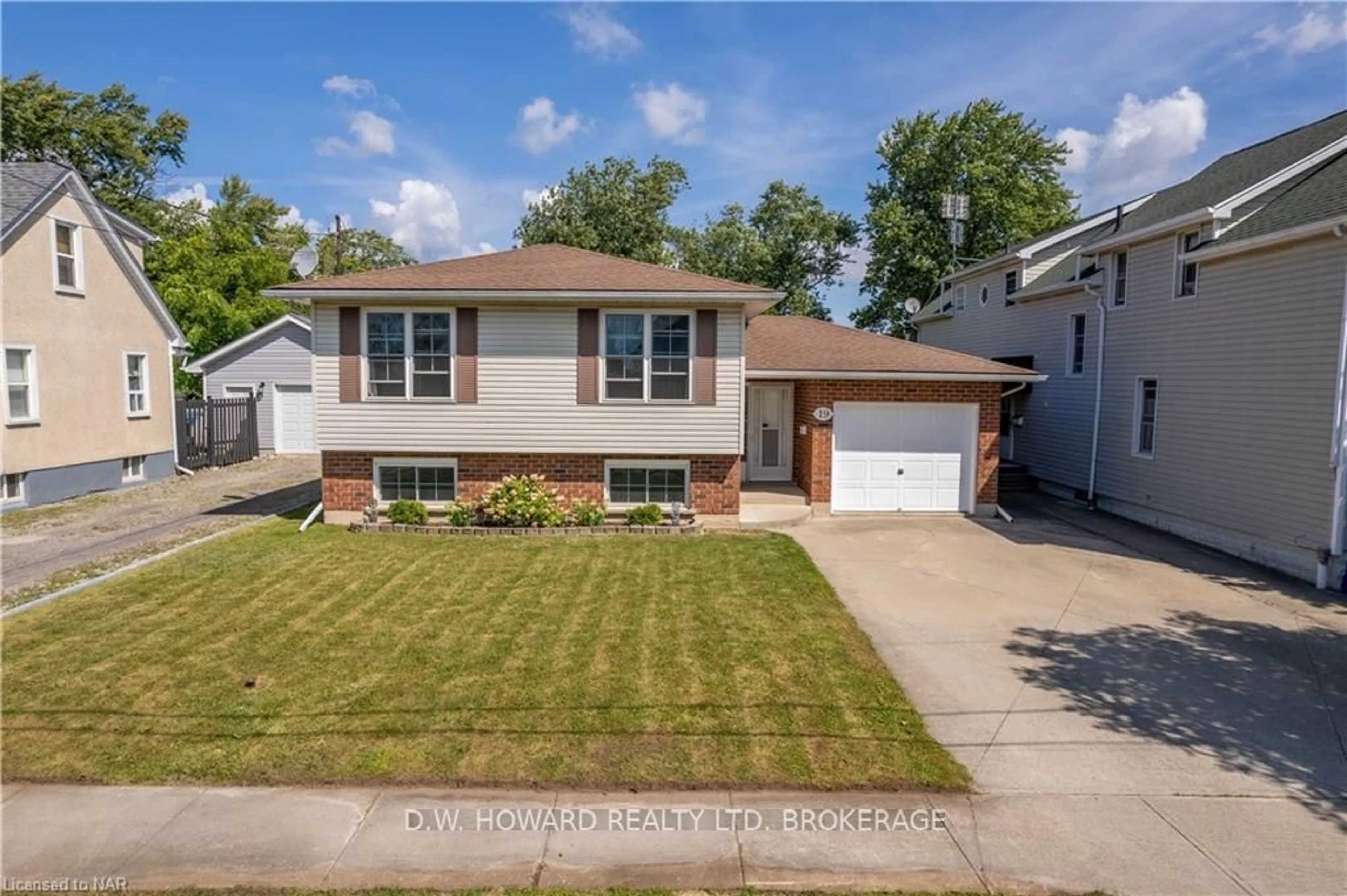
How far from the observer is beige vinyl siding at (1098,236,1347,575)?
1021 centimetres

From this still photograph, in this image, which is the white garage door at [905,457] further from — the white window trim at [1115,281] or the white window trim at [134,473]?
the white window trim at [134,473]

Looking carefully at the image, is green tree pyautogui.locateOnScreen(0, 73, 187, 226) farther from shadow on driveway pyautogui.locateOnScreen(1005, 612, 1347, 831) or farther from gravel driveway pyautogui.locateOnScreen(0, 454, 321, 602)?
shadow on driveway pyautogui.locateOnScreen(1005, 612, 1347, 831)

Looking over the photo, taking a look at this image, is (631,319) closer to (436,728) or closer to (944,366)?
(944,366)

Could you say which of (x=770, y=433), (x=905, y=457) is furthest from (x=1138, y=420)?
(x=770, y=433)

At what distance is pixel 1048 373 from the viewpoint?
18188 mm

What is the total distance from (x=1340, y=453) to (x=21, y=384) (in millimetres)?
22142

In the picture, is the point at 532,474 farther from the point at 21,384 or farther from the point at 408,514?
the point at 21,384

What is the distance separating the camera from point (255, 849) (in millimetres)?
4070

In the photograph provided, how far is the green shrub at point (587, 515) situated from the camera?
12305mm

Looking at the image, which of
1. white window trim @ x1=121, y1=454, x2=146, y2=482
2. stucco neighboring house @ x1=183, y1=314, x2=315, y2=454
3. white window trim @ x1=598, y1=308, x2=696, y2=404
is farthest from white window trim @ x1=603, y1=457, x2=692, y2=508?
stucco neighboring house @ x1=183, y1=314, x2=315, y2=454

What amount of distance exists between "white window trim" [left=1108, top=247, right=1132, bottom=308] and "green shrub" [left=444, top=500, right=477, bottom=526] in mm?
13970

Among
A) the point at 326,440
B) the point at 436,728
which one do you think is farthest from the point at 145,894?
the point at 326,440

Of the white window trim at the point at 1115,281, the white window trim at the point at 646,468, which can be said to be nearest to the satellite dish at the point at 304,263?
the white window trim at the point at 646,468

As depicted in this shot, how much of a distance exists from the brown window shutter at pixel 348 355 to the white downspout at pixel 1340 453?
14816 millimetres
